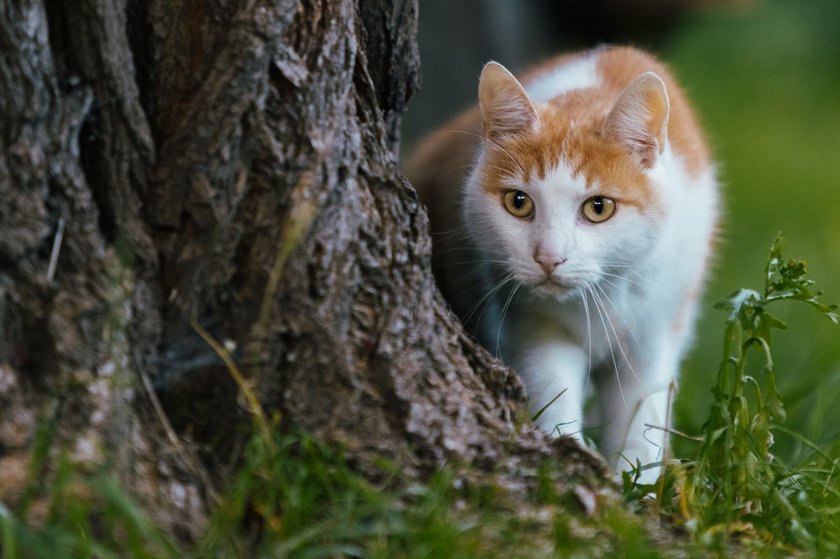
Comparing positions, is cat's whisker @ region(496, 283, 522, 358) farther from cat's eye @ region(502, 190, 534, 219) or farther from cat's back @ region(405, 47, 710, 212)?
cat's back @ region(405, 47, 710, 212)

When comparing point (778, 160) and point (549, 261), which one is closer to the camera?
point (549, 261)

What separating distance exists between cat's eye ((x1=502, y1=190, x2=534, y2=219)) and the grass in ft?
1.91

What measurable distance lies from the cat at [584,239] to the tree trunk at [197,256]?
545 mm

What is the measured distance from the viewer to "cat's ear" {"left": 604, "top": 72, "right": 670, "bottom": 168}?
2.39 m

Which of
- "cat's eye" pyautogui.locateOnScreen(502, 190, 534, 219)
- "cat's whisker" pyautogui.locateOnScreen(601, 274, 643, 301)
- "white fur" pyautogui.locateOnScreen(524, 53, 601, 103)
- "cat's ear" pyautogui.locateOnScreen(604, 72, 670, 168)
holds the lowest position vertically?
"cat's whisker" pyautogui.locateOnScreen(601, 274, 643, 301)

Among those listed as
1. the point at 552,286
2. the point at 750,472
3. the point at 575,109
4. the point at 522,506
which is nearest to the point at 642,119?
the point at 575,109

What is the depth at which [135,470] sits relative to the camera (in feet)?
5.52

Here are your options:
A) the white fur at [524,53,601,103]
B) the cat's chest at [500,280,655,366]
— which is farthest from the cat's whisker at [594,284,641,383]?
the white fur at [524,53,601,103]

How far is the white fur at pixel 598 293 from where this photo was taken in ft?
7.86

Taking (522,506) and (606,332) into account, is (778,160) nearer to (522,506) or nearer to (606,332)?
(606,332)

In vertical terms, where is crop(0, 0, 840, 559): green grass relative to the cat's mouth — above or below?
below

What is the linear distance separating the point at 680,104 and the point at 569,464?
135 cm

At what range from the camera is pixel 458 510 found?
5.74 ft

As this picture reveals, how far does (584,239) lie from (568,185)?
0.46 ft
